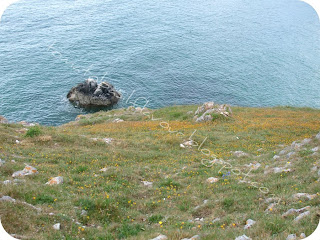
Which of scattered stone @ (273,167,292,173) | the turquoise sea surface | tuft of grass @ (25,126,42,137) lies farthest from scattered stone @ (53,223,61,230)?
the turquoise sea surface

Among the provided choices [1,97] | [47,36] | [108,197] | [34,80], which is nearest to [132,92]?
[34,80]

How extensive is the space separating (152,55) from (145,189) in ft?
178

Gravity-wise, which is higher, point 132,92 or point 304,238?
point 304,238

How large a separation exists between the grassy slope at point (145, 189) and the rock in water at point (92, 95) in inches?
998

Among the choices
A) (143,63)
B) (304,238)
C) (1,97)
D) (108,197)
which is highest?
(304,238)

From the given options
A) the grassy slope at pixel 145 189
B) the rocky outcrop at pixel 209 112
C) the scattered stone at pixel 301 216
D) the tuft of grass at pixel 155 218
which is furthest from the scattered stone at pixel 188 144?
the scattered stone at pixel 301 216

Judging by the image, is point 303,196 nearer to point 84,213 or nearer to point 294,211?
point 294,211

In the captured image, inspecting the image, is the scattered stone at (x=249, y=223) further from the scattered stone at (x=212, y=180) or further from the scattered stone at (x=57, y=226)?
the scattered stone at (x=57, y=226)

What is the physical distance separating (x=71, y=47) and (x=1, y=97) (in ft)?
64.8

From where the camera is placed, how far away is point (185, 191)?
13875 millimetres

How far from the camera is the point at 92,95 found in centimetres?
4991

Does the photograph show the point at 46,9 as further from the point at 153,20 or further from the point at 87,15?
the point at 153,20

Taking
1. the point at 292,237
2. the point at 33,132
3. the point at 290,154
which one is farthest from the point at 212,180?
the point at 33,132

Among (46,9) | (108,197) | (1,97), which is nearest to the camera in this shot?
(108,197)
